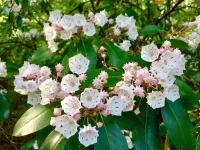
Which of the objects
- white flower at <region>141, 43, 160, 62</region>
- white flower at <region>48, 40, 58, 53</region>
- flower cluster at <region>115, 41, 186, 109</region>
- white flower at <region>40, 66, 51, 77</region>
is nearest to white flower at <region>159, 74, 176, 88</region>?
flower cluster at <region>115, 41, 186, 109</region>

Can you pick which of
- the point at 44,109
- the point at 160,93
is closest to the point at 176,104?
the point at 160,93

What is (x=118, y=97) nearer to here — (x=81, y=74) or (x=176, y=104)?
(x=81, y=74)

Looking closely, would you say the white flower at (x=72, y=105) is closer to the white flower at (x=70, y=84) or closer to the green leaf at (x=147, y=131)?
the white flower at (x=70, y=84)

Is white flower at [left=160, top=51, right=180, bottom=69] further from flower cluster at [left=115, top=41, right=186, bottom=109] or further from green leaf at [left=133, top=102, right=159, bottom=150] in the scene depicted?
green leaf at [left=133, top=102, right=159, bottom=150]

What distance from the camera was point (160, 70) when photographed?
59.6 inches

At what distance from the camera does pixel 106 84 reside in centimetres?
160

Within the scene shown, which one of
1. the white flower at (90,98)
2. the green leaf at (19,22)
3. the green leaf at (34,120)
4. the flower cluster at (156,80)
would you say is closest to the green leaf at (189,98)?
the flower cluster at (156,80)

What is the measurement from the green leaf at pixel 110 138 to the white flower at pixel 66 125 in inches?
5.1

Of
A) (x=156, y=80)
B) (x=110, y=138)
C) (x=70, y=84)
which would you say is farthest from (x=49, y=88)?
(x=156, y=80)

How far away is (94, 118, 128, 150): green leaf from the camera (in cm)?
148

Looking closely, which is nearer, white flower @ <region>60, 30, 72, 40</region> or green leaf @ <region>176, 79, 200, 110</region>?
green leaf @ <region>176, 79, 200, 110</region>

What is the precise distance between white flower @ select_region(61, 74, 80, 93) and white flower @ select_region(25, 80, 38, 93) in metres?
0.20

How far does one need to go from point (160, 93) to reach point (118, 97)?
199mm

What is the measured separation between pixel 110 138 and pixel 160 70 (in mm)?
354
